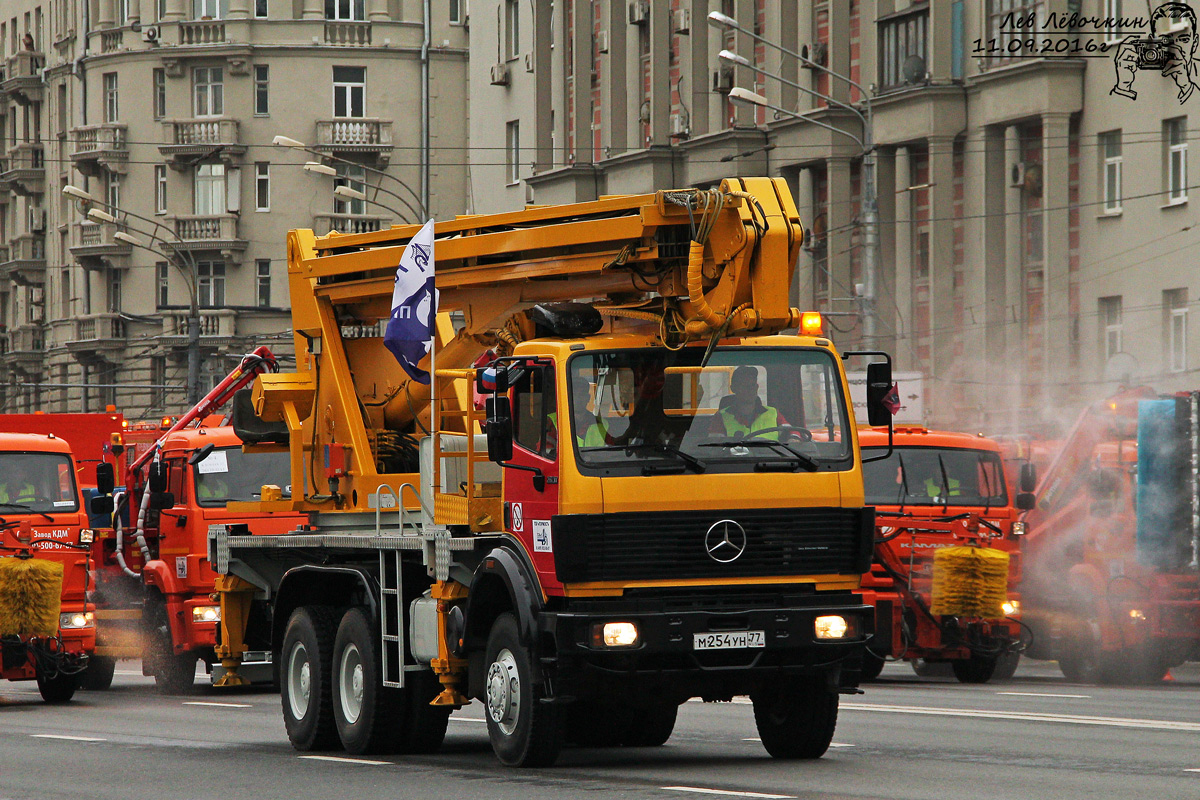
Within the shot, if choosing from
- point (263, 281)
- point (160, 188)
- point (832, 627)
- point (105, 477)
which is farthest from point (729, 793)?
point (160, 188)

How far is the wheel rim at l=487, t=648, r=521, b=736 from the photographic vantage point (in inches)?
488

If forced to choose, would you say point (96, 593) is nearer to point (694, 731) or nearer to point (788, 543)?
point (694, 731)

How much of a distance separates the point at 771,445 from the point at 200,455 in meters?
11.1

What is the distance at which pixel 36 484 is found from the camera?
21.5 meters

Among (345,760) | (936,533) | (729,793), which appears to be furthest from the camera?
(936,533)

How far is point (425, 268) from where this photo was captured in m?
14.3

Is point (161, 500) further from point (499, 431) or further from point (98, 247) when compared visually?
point (98, 247)

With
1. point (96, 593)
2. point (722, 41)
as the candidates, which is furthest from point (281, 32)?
point (96, 593)

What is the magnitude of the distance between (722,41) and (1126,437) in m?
28.0

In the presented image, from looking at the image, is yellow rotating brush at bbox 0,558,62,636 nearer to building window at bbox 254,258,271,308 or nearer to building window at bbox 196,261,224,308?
building window at bbox 196,261,224,308

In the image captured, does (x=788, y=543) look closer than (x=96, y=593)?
Yes

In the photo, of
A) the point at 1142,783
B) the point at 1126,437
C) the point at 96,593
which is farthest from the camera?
the point at 96,593
